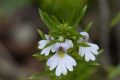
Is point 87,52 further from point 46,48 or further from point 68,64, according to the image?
point 46,48

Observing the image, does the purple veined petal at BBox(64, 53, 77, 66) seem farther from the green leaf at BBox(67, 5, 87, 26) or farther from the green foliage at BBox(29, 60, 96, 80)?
the green leaf at BBox(67, 5, 87, 26)

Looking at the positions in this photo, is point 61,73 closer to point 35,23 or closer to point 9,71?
point 9,71

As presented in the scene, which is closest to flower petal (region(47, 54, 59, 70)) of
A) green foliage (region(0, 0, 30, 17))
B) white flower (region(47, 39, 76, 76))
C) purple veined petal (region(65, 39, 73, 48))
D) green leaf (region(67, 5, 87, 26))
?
white flower (region(47, 39, 76, 76))

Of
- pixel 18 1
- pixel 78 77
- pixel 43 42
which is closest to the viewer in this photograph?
pixel 43 42

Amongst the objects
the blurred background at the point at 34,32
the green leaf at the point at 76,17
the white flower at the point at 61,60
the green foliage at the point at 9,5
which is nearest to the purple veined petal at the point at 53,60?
the white flower at the point at 61,60

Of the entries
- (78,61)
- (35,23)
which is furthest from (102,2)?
(78,61)

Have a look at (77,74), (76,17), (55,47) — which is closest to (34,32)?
(77,74)

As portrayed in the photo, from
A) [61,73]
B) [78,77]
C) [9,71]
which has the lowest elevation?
[61,73]
